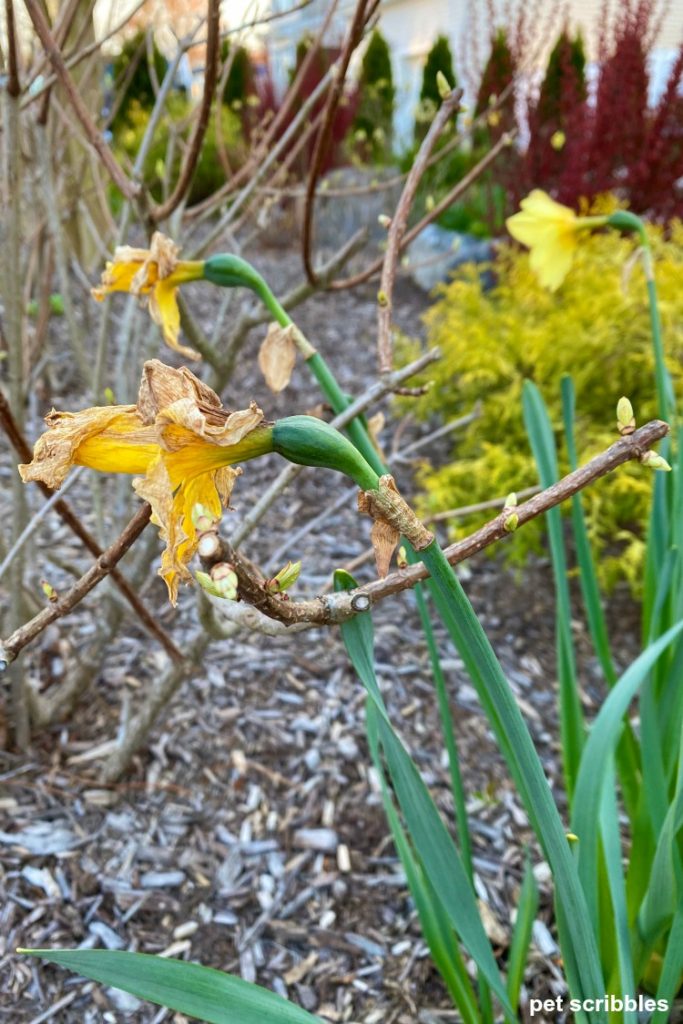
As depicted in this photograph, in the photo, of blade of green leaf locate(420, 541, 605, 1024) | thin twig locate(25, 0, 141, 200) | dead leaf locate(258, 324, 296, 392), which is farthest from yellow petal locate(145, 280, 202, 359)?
blade of green leaf locate(420, 541, 605, 1024)

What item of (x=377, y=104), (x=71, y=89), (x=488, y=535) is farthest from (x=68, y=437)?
(x=377, y=104)

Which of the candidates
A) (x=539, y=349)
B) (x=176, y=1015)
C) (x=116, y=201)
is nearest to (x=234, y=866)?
(x=176, y=1015)

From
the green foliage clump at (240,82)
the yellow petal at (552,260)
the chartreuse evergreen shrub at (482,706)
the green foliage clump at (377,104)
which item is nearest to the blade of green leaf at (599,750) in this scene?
the chartreuse evergreen shrub at (482,706)

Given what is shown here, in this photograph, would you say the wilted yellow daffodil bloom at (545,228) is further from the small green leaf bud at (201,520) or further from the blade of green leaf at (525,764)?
the small green leaf bud at (201,520)

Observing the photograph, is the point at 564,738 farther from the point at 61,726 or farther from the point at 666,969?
the point at 61,726

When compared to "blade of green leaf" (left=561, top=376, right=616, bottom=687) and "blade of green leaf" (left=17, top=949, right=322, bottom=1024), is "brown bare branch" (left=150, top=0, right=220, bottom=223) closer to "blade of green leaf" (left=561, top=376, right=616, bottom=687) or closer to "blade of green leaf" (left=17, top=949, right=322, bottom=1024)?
"blade of green leaf" (left=561, top=376, right=616, bottom=687)
